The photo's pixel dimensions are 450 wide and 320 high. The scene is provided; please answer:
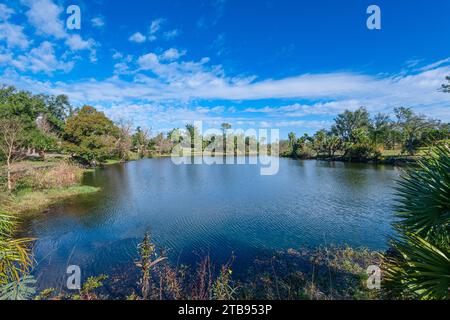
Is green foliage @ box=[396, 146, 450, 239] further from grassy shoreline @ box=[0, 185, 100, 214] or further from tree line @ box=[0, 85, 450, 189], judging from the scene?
grassy shoreline @ box=[0, 185, 100, 214]

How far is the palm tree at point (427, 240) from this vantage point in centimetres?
252

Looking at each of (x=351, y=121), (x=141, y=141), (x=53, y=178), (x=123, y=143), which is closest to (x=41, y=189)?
(x=53, y=178)

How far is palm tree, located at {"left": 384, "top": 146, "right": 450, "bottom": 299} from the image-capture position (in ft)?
8.27

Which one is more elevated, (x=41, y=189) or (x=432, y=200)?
(x=432, y=200)

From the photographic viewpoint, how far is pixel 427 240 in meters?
3.20

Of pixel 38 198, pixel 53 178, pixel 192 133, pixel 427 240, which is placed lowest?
pixel 38 198

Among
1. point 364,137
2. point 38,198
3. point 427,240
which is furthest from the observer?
point 364,137

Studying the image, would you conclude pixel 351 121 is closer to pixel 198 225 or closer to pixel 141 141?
pixel 141 141

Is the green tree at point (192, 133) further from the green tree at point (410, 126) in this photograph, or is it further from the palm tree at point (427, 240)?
the palm tree at point (427, 240)

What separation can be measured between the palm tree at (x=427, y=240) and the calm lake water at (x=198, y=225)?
558 cm

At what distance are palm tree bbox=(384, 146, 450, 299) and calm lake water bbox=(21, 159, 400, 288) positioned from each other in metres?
5.58

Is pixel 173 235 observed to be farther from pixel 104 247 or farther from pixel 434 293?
pixel 434 293

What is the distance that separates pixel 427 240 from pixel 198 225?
10.0 meters
